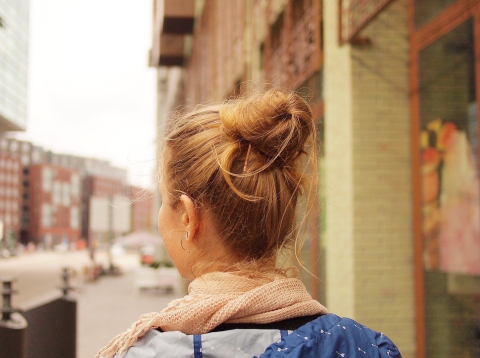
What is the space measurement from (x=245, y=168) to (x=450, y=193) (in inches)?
144

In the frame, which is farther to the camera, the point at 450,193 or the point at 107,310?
the point at 107,310

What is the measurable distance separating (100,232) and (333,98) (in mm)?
26043

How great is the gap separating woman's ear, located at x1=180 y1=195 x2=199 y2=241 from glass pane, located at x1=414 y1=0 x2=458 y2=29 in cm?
373

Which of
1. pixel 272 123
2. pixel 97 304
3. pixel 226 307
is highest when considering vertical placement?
pixel 272 123

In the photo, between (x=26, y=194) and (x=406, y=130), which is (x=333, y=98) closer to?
(x=406, y=130)

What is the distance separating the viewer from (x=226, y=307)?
1.19 m

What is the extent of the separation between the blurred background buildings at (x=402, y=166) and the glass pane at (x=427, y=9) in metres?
A: 0.01

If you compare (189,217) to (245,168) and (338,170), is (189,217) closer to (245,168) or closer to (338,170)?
(245,168)

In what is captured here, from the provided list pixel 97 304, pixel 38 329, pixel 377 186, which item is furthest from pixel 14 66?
pixel 97 304

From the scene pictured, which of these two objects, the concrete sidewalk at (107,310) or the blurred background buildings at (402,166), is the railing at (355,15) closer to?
the blurred background buildings at (402,166)

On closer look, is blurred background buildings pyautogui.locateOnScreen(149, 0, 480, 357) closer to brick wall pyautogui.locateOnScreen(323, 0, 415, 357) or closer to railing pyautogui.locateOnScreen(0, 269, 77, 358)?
brick wall pyautogui.locateOnScreen(323, 0, 415, 357)

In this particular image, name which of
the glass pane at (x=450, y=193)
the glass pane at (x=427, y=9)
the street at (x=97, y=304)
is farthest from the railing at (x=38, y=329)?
the glass pane at (x=427, y=9)

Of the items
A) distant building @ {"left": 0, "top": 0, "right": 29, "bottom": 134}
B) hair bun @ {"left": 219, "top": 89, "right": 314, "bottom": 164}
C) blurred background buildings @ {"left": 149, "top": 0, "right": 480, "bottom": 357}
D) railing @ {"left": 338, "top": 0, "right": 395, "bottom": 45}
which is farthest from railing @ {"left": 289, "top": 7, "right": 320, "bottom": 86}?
hair bun @ {"left": 219, "top": 89, "right": 314, "bottom": 164}

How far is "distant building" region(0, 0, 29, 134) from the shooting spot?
3809 millimetres
